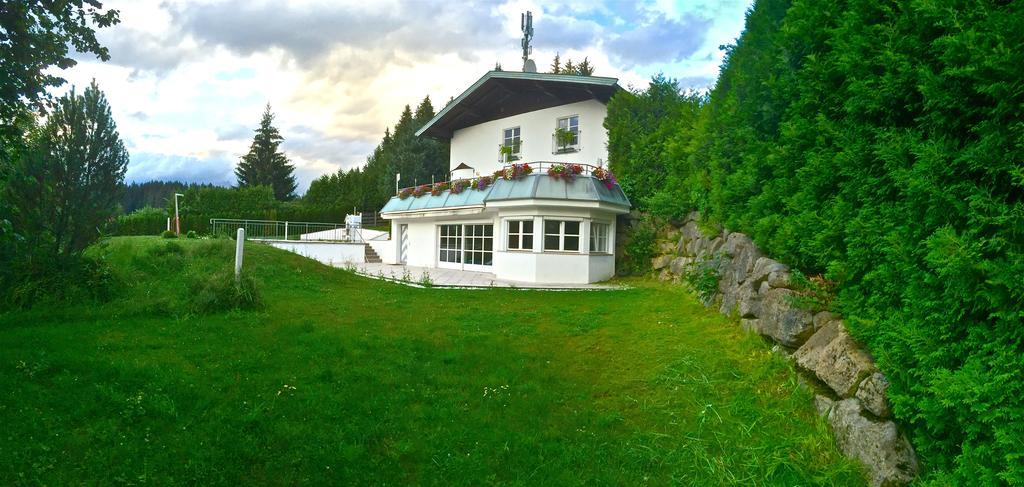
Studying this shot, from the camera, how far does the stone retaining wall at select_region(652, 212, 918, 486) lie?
11.4ft

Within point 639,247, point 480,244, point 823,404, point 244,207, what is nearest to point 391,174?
point 244,207

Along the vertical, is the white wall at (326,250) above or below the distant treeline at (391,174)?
below

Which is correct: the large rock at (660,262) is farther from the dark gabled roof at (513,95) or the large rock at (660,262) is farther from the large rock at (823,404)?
the large rock at (823,404)

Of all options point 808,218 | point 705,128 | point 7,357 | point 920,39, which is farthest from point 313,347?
point 705,128

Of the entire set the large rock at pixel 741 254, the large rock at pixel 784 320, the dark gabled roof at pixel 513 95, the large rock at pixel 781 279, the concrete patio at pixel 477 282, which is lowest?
the concrete patio at pixel 477 282

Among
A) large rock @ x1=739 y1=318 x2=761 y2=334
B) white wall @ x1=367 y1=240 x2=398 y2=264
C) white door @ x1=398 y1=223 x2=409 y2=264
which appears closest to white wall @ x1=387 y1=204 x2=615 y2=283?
white door @ x1=398 y1=223 x2=409 y2=264

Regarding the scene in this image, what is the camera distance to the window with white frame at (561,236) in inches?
653

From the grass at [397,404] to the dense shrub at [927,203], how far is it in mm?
915

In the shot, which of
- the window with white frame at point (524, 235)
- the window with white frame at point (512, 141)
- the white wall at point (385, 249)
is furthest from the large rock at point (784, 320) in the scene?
the white wall at point (385, 249)

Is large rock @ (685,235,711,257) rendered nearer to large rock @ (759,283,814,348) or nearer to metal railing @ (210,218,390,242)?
large rock @ (759,283,814,348)

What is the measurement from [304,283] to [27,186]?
20.3ft

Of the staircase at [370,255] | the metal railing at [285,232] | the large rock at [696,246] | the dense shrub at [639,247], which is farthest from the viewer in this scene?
the metal railing at [285,232]

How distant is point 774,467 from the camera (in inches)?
146

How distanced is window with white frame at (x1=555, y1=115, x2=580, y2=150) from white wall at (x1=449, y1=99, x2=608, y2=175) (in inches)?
7.0
